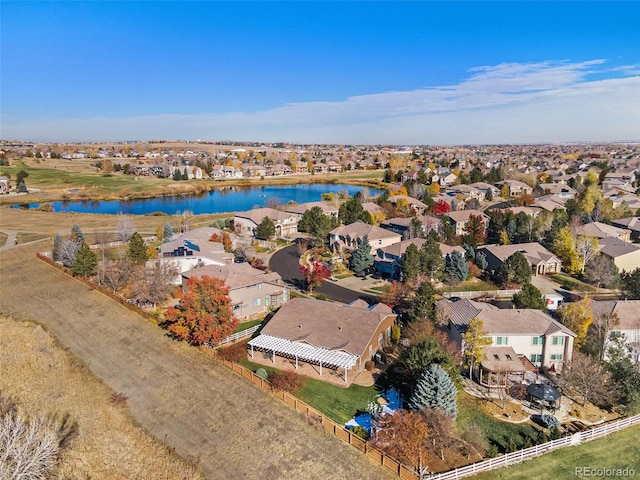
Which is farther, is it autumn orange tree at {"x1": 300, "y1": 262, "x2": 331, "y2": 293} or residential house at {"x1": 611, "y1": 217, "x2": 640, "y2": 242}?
residential house at {"x1": 611, "y1": 217, "x2": 640, "y2": 242}

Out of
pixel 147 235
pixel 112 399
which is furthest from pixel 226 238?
pixel 112 399

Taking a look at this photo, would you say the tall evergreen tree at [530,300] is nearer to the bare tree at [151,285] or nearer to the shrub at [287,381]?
the shrub at [287,381]

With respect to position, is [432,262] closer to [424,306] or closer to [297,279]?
[424,306]

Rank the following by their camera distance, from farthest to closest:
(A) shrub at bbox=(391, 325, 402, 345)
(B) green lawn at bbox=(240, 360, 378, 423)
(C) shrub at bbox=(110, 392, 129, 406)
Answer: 1. (A) shrub at bbox=(391, 325, 402, 345)
2. (C) shrub at bbox=(110, 392, 129, 406)
3. (B) green lawn at bbox=(240, 360, 378, 423)

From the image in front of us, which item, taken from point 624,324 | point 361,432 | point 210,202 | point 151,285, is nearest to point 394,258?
point 624,324

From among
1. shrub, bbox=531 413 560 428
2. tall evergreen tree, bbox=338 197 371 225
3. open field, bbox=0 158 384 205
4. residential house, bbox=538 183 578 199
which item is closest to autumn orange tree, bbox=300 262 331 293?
shrub, bbox=531 413 560 428

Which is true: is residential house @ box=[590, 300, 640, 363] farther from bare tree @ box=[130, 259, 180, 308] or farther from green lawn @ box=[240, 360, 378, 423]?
bare tree @ box=[130, 259, 180, 308]

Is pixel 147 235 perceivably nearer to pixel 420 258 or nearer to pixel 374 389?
pixel 420 258

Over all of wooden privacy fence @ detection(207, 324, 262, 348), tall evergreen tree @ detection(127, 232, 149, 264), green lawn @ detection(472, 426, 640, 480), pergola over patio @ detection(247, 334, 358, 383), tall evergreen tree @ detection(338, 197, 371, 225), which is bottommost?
green lawn @ detection(472, 426, 640, 480)
